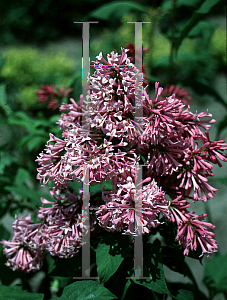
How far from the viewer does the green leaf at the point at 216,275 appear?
1.58 metres

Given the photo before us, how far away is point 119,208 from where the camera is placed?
0.91 metres

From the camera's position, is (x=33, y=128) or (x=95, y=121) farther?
(x=33, y=128)

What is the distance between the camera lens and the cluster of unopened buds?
91cm

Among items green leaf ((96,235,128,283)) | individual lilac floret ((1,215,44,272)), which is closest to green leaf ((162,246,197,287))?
green leaf ((96,235,128,283))

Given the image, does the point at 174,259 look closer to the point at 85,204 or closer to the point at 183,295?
the point at 183,295

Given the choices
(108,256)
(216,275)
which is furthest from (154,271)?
(216,275)

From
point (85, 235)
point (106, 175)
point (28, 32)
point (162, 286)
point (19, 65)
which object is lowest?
point (162, 286)

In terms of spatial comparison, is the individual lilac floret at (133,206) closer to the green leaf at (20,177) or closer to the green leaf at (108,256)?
the green leaf at (108,256)

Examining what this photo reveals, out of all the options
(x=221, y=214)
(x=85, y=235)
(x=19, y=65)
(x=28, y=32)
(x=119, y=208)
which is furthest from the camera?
(x=28, y=32)

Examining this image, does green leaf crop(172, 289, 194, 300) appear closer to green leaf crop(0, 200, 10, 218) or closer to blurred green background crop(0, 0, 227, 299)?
blurred green background crop(0, 0, 227, 299)

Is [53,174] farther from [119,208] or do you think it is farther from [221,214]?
[221,214]

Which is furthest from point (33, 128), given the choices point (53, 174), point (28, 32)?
point (28, 32)

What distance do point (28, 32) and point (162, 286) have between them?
7084 mm

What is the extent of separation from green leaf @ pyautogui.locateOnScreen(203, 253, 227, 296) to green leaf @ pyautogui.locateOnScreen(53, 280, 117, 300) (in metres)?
0.79
